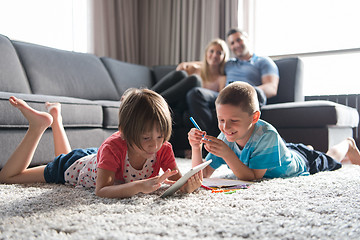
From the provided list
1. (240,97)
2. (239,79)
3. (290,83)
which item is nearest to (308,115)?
(290,83)

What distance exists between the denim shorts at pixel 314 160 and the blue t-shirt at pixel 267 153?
0.20m

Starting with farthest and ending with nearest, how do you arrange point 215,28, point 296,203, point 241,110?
point 215,28, point 241,110, point 296,203

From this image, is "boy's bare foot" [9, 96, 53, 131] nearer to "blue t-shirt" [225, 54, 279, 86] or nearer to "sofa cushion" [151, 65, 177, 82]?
"blue t-shirt" [225, 54, 279, 86]

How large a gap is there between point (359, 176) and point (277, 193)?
0.65 meters

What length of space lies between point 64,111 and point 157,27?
286cm

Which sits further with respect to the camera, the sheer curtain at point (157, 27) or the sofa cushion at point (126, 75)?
the sheer curtain at point (157, 27)

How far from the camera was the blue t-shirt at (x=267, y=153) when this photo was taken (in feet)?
4.31

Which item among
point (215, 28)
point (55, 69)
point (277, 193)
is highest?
point (215, 28)

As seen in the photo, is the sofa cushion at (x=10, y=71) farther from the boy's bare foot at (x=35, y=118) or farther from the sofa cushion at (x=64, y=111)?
the boy's bare foot at (x=35, y=118)

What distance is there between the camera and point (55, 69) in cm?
258

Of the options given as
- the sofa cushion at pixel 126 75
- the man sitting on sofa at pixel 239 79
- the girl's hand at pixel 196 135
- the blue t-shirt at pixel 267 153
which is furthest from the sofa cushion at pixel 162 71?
the girl's hand at pixel 196 135

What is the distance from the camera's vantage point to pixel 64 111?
187 cm

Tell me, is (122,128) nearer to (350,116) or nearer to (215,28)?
(350,116)

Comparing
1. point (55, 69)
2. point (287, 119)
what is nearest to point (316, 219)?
point (287, 119)
